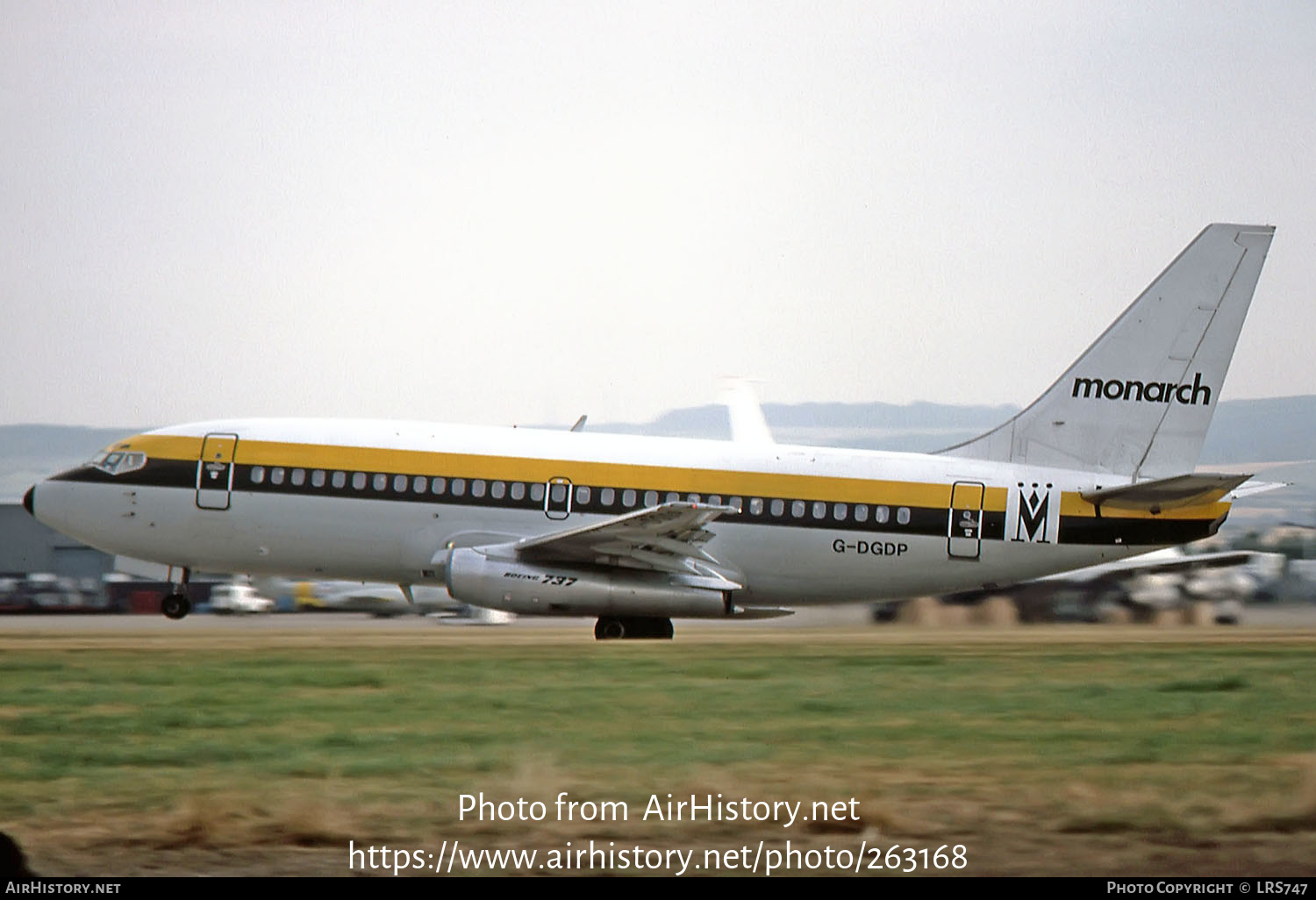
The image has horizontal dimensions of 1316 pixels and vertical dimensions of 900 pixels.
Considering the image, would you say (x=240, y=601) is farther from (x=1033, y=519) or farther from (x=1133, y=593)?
(x=1033, y=519)

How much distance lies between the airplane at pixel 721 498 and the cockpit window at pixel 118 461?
0.10m

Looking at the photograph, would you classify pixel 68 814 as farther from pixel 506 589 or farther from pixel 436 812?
pixel 506 589

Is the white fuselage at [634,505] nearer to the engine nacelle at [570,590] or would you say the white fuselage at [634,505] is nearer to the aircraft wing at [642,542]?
the aircraft wing at [642,542]

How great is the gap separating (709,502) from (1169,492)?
7772mm

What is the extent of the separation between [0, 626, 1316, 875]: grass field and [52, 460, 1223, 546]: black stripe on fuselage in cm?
259

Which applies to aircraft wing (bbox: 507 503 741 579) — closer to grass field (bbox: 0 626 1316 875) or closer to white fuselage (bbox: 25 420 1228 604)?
white fuselage (bbox: 25 420 1228 604)

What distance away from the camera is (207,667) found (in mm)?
23297

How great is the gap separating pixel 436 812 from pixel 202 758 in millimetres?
3615

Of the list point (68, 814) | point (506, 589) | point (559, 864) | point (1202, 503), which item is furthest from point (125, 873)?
point (1202, 503)

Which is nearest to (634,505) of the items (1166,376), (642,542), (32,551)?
(642,542)

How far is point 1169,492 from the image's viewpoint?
28.1 metres

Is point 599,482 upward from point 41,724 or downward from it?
upward

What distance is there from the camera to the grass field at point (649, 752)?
39.3ft

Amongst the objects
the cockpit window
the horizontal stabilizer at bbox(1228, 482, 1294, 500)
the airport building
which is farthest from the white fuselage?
the airport building
